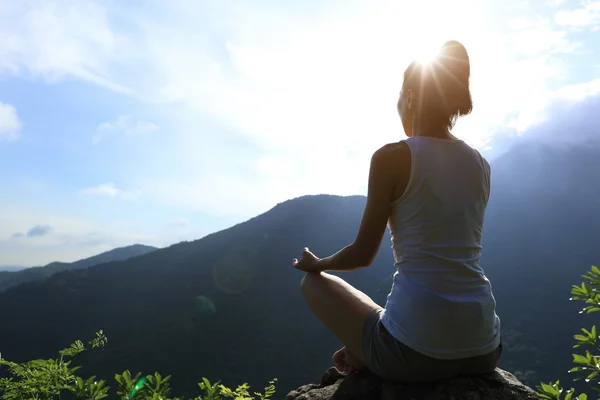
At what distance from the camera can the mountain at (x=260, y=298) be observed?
49.1 metres

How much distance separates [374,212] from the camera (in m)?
1.80

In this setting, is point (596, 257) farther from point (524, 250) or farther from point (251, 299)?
point (251, 299)

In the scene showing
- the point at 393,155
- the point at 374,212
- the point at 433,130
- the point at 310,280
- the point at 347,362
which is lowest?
the point at 347,362

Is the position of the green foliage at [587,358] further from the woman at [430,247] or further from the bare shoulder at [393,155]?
the bare shoulder at [393,155]

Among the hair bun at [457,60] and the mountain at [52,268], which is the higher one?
the mountain at [52,268]

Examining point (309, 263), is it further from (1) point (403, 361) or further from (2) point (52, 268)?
(2) point (52, 268)

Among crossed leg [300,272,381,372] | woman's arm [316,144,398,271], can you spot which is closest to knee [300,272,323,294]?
crossed leg [300,272,381,372]

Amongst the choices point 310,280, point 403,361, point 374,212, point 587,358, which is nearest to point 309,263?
point 310,280

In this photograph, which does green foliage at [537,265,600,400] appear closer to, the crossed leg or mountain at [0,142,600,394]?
the crossed leg

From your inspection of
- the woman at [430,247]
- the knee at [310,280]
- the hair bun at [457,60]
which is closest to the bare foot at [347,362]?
the woman at [430,247]

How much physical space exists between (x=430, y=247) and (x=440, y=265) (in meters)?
0.08

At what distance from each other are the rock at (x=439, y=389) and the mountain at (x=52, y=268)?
296ft

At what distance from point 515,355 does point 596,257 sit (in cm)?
4019

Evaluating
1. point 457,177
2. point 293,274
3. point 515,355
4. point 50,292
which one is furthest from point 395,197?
point 50,292
